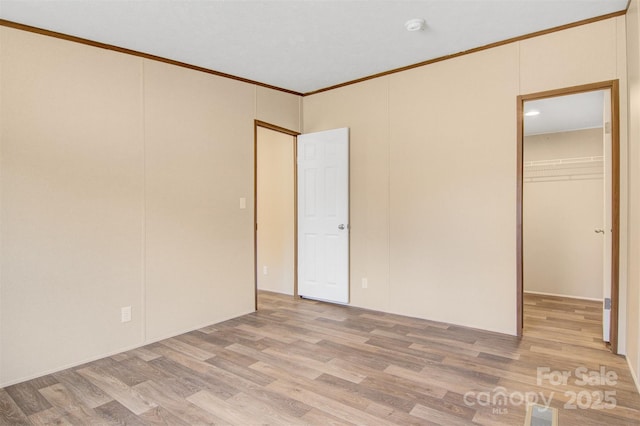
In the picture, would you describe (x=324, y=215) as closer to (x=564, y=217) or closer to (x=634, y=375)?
(x=634, y=375)

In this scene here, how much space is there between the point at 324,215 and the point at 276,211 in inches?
36.9

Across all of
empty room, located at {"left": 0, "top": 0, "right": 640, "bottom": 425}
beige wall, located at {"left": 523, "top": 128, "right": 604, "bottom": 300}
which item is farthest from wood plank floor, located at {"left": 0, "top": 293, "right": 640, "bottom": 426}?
beige wall, located at {"left": 523, "top": 128, "right": 604, "bottom": 300}

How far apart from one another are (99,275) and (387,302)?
2.80 meters

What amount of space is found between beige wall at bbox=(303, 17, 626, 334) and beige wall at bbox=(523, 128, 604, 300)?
Result: 245 centimetres

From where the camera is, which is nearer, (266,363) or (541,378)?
(541,378)

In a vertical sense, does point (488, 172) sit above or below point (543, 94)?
below

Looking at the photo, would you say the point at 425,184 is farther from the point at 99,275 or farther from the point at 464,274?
the point at 99,275

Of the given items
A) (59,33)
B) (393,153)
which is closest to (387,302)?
(393,153)

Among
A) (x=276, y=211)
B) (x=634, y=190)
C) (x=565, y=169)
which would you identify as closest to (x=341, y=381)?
(x=634, y=190)

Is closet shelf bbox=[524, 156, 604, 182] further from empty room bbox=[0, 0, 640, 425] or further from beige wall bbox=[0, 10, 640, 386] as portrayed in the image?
beige wall bbox=[0, 10, 640, 386]

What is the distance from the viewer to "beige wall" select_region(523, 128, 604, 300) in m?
5.01

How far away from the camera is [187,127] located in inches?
142

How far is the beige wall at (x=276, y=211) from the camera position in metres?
5.04

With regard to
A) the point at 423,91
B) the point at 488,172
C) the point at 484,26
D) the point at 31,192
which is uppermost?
the point at 484,26
